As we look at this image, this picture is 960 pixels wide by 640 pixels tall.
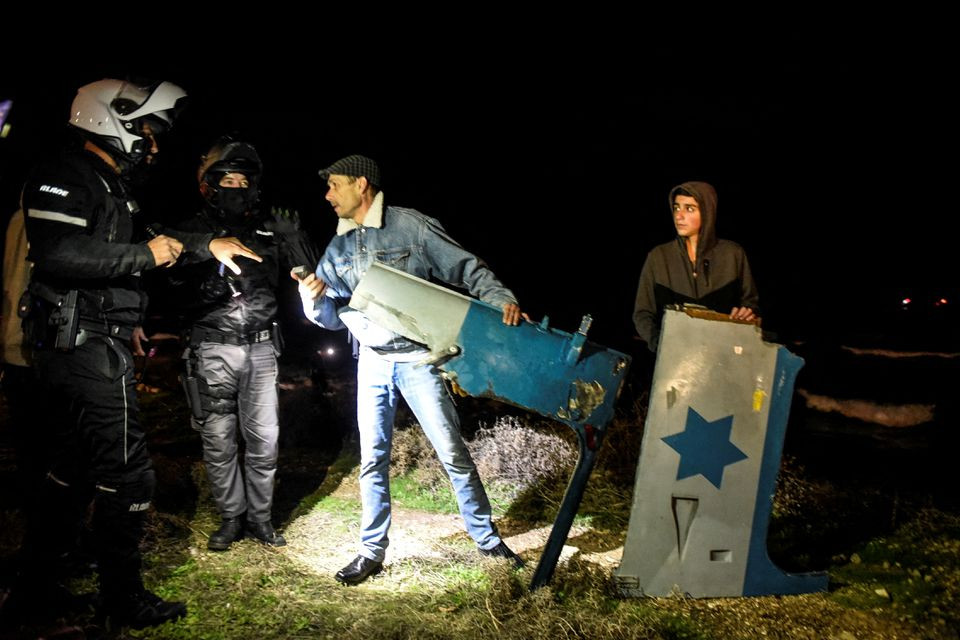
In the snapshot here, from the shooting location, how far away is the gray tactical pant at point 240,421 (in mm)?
4086

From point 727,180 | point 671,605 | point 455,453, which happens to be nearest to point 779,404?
point 671,605

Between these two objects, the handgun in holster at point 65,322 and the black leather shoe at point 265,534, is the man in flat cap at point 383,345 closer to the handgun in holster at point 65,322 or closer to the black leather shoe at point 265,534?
the black leather shoe at point 265,534

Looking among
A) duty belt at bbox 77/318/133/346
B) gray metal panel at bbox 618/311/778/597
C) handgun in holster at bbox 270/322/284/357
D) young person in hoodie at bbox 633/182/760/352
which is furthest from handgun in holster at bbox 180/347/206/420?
young person in hoodie at bbox 633/182/760/352

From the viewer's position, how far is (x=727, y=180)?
2156 cm

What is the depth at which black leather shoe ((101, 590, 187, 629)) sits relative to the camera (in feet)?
10.1

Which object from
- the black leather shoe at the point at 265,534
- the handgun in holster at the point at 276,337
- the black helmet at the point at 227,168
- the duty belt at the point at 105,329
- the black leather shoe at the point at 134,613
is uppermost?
the black helmet at the point at 227,168

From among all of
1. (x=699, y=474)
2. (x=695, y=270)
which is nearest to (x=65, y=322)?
(x=699, y=474)

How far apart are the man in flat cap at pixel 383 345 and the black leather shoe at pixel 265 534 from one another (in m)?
0.71

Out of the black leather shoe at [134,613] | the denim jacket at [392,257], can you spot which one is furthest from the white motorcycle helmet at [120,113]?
the black leather shoe at [134,613]

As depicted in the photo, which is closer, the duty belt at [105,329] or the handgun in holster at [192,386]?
the duty belt at [105,329]

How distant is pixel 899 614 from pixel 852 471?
341 cm

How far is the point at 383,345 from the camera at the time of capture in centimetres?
372

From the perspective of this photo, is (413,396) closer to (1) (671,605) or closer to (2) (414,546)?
(2) (414,546)

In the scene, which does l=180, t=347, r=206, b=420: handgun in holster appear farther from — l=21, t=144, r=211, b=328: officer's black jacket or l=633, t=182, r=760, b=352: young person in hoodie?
l=633, t=182, r=760, b=352: young person in hoodie
